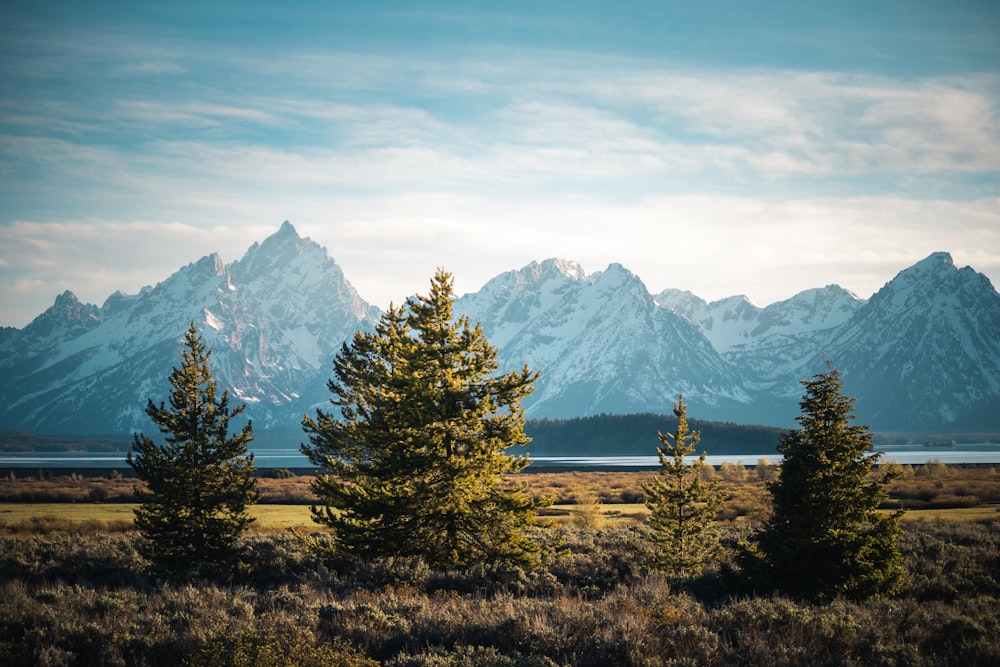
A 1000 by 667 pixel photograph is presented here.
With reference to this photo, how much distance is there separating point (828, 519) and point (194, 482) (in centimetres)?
2148

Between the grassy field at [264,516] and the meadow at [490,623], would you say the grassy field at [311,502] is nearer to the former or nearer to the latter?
the grassy field at [264,516]

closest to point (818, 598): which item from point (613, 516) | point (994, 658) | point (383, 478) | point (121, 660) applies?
point (994, 658)

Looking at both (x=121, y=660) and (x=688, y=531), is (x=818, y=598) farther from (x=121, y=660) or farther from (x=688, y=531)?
(x=121, y=660)

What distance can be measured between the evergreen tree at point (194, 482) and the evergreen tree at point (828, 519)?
18.0m

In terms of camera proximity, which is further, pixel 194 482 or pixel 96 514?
pixel 96 514

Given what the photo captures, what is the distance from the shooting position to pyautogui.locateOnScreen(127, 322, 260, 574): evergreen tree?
990 inches

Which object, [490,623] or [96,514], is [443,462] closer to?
[490,623]

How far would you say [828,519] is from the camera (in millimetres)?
19391

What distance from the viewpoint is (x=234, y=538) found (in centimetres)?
2559

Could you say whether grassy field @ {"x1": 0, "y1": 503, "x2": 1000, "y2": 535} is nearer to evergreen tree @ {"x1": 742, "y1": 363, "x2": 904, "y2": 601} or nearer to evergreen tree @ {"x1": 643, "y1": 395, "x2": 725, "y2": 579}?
evergreen tree @ {"x1": 643, "y1": 395, "x2": 725, "y2": 579}

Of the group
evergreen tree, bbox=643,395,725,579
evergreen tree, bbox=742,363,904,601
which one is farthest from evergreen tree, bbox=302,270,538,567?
evergreen tree, bbox=643,395,725,579

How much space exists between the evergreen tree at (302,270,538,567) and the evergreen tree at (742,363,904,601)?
24.9ft

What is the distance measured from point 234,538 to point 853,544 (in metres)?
20.7

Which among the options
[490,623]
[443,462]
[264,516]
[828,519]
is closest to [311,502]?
[264,516]
